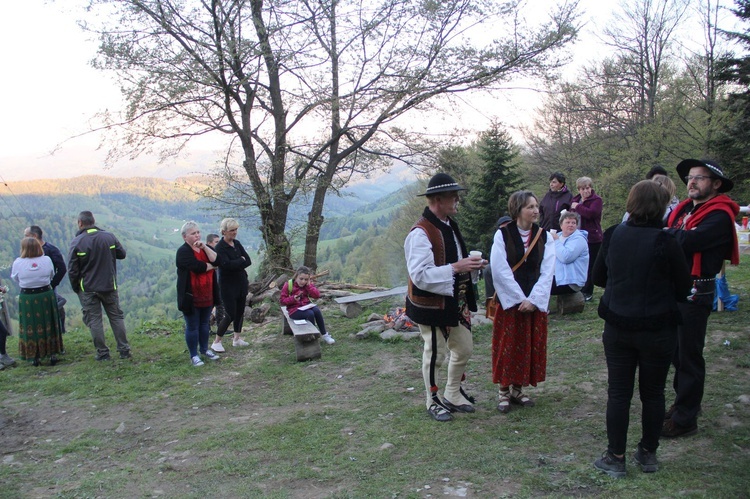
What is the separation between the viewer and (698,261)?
140 inches

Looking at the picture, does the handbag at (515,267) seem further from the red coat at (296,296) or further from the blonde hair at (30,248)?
the blonde hair at (30,248)

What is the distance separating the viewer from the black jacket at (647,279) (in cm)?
304

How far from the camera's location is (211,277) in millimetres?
7023

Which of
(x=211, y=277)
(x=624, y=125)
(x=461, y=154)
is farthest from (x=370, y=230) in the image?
(x=211, y=277)

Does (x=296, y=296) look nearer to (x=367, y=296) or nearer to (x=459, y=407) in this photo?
(x=367, y=296)

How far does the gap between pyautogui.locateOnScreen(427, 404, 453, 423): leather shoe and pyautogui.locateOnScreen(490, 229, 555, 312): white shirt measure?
103 cm

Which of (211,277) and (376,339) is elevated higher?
(211,277)

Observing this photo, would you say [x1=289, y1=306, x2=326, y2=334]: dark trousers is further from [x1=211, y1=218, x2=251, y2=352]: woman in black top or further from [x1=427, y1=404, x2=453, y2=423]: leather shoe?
[x1=427, y1=404, x2=453, y2=423]: leather shoe

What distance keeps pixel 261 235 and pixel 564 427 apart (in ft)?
32.8

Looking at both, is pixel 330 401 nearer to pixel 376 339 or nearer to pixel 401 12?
pixel 376 339

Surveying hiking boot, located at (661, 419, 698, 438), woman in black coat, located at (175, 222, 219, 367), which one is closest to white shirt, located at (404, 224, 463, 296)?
hiking boot, located at (661, 419, 698, 438)

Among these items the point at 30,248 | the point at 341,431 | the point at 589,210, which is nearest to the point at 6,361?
the point at 30,248

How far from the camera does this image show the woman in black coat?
266 inches

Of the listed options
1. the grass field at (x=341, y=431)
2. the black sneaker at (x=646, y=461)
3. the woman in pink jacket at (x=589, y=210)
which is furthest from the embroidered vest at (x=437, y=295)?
the woman in pink jacket at (x=589, y=210)
